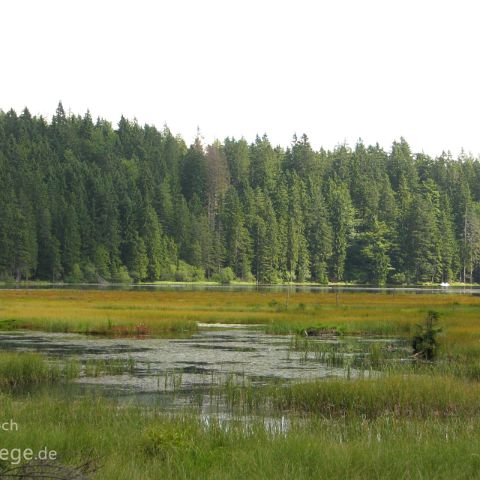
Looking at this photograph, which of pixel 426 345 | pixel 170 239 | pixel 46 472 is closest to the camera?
pixel 46 472

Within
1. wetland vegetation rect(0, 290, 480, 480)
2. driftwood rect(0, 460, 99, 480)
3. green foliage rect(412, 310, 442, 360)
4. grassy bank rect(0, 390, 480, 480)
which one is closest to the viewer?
driftwood rect(0, 460, 99, 480)

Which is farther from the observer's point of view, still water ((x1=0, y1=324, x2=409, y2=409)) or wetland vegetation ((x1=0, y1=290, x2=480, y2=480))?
still water ((x1=0, y1=324, x2=409, y2=409))

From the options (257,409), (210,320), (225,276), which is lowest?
(257,409)

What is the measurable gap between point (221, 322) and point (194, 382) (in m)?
27.9

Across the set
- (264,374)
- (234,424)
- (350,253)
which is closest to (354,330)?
(264,374)

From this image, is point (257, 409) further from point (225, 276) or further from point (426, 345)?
point (225, 276)

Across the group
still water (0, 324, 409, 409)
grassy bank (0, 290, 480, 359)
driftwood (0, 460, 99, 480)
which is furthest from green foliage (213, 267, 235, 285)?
driftwood (0, 460, 99, 480)

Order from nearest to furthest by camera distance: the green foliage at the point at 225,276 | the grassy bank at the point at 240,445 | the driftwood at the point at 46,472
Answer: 1. the driftwood at the point at 46,472
2. the grassy bank at the point at 240,445
3. the green foliage at the point at 225,276

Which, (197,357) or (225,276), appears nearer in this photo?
(197,357)

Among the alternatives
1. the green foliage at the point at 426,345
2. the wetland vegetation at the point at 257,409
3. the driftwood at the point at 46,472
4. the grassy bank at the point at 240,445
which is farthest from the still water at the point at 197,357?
the driftwood at the point at 46,472

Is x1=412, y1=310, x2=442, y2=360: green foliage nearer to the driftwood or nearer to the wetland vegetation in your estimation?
the wetland vegetation

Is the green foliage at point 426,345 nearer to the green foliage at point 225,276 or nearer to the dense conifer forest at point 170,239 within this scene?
the dense conifer forest at point 170,239

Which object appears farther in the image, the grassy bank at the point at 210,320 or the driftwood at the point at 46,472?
the grassy bank at the point at 210,320

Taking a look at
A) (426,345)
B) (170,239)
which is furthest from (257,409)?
(170,239)
